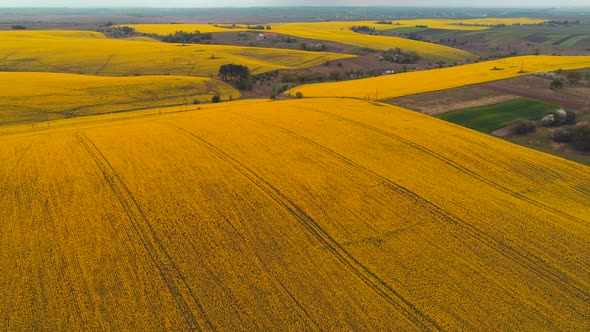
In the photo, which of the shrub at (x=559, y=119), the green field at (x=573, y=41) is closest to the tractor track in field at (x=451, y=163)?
the shrub at (x=559, y=119)

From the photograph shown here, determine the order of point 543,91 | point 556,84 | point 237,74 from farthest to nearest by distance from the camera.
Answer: point 237,74 < point 556,84 < point 543,91

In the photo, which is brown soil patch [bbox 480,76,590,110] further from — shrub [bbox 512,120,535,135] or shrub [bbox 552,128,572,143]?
shrub [bbox 552,128,572,143]

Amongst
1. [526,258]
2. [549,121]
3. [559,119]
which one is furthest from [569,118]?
[526,258]

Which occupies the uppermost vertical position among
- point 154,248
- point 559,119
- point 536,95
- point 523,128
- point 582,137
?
point 154,248

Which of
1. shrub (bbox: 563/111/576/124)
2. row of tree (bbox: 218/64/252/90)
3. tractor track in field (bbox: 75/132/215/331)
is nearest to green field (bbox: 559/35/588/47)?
shrub (bbox: 563/111/576/124)

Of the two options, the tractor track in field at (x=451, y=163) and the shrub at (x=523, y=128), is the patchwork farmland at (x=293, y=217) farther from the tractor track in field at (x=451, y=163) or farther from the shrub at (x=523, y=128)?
the shrub at (x=523, y=128)

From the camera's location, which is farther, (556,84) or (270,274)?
(556,84)

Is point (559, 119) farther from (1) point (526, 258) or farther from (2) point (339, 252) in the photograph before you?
(2) point (339, 252)
